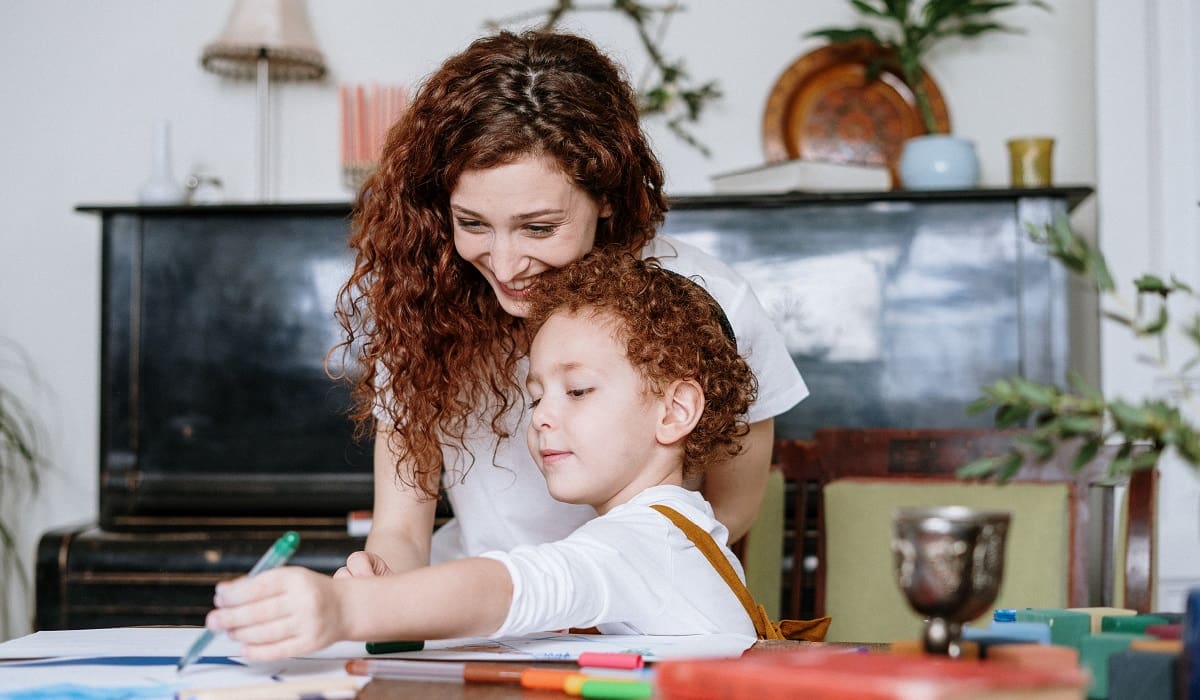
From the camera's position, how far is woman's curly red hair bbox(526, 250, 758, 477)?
1265 mm

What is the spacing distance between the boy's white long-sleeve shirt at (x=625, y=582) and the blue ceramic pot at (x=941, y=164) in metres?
1.66

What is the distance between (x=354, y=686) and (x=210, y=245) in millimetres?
2080

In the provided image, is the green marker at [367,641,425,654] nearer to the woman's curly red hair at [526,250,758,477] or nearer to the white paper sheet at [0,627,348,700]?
the white paper sheet at [0,627,348,700]

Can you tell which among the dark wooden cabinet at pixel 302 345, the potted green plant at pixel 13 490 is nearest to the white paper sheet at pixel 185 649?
the dark wooden cabinet at pixel 302 345

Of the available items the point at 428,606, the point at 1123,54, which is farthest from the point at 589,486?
the point at 1123,54

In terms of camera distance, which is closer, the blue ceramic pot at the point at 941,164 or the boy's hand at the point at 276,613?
the boy's hand at the point at 276,613

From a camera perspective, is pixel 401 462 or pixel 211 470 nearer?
pixel 401 462

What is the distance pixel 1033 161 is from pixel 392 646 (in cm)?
207

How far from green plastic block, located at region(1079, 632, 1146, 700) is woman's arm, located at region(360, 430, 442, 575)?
0.95 m

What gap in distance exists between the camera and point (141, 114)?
124 inches

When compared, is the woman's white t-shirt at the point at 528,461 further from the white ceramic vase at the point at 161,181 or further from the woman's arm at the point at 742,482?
the white ceramic vase at the point at 161,181

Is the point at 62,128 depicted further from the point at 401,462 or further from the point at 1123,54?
the point at 1123,54

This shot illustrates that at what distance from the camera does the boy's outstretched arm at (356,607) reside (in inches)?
30.5

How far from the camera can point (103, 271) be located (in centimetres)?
269
